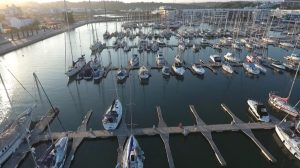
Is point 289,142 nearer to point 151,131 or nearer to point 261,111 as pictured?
point 261,111

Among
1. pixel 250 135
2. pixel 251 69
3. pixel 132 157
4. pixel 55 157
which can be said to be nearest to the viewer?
pixel 132 157

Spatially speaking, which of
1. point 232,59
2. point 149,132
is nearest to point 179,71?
point 232,59

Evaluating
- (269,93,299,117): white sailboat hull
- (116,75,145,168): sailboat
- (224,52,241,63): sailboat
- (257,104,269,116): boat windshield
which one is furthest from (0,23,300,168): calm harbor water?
(224,52,241,63): sailboat

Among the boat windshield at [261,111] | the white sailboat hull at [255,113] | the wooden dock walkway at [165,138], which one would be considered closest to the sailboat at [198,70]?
the white sailboat hull at [255,113]

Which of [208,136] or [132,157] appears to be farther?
[208,136]

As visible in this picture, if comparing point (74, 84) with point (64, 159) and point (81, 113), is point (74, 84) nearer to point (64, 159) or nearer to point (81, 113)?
point (81, 113)

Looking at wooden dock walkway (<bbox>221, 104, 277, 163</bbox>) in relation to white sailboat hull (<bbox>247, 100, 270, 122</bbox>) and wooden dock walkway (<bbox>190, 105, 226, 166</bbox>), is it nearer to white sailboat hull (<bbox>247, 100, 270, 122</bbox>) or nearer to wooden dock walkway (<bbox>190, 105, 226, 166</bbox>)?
white sailboat hull (<bbox>247, 100, 270, 122</bbox>)

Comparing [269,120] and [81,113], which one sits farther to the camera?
[81,113]

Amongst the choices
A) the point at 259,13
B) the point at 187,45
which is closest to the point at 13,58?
the point at 187,45

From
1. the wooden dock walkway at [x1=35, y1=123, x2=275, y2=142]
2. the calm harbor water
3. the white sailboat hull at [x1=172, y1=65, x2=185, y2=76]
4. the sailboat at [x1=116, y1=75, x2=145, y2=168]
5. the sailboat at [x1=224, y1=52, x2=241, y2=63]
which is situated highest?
the sailboat at [x1=224, y1=52, x2=241, y2=63]
